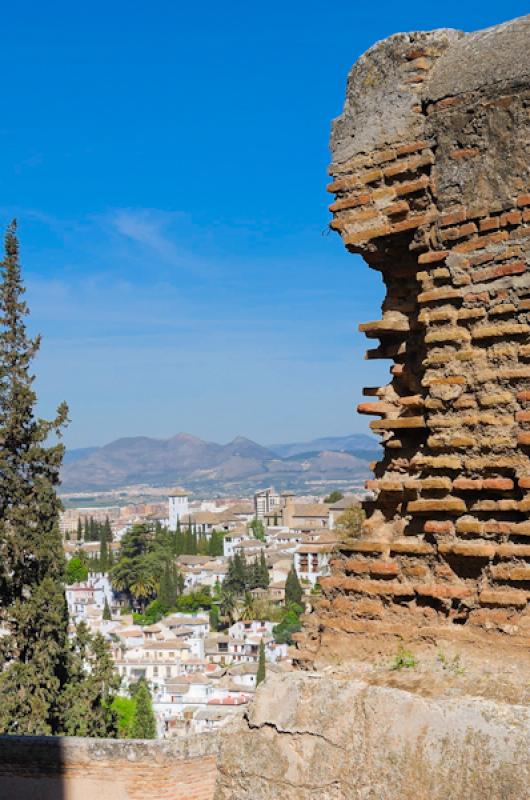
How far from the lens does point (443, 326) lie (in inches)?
175

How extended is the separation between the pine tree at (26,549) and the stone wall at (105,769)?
388 inches

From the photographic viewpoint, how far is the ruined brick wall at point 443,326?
4.14 m

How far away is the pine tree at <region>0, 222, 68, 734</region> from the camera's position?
18766 millimetres

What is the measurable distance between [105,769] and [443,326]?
6.48 metres

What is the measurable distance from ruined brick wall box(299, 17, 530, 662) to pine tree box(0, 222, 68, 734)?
1549 centimetres

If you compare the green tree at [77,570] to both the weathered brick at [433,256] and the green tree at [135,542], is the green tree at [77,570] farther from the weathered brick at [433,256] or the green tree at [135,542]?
the weathered brick at [433,256]

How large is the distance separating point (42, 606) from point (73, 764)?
10.6m

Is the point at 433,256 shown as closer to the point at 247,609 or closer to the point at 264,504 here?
the point at 247,609

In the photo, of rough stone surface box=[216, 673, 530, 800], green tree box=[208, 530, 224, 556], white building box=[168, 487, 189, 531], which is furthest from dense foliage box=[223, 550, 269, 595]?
white building box=[168, 487, 189, 531]

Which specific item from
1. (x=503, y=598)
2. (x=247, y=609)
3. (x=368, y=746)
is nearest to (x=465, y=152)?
(x=503, y=598)

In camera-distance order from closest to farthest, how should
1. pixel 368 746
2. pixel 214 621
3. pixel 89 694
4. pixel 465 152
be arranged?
pixel 368 746 → pixel 465 152 → pixel 89 694 → pixel 214 621

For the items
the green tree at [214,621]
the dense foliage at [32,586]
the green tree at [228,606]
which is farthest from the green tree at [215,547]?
the dense foliage at [32,586]

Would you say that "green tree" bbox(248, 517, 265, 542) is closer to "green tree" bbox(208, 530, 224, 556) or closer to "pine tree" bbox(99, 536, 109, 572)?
"green tree" bbox(208, 530, 224, 556)

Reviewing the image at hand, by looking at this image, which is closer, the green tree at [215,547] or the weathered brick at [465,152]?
the weathered brick at [465,152]
